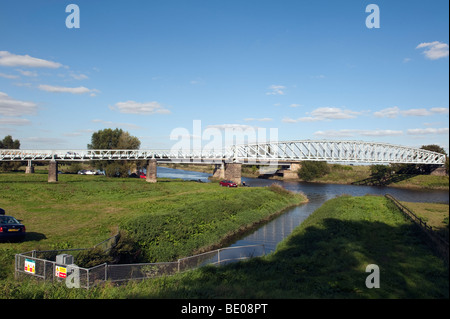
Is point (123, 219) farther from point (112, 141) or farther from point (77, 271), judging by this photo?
point (112, 141)

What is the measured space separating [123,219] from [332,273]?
59.3 ft

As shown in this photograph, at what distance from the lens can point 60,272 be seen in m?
13.1

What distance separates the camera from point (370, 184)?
96062mm

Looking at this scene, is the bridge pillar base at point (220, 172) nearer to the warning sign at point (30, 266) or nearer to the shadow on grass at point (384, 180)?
the shadow on grass at point (384, 180)

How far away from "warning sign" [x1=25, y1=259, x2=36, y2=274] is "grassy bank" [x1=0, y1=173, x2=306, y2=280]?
1331 millimetres

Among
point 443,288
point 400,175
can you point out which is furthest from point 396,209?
point 400,175

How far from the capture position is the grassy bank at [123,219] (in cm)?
2130

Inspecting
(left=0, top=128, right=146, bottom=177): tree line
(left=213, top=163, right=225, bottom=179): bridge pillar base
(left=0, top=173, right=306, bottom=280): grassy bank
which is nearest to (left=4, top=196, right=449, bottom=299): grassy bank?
(left=0, top=173, right=306, bottom=280): grassy bank

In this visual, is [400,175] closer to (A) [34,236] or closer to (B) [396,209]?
(B) [396,209]

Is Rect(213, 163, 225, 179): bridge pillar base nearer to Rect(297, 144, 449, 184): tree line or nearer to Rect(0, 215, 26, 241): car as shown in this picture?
Rect(297, 144, 449, 184): tree line

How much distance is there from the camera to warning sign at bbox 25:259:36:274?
13.6 m
